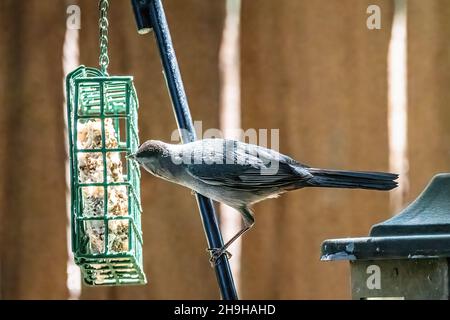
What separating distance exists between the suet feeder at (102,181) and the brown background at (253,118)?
62cm

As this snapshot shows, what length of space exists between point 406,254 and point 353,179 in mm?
1334

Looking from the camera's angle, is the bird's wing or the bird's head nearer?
the bird's head

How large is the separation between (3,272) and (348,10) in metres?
2.03

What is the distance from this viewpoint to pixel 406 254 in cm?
314

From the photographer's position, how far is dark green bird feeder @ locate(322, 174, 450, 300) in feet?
10.3

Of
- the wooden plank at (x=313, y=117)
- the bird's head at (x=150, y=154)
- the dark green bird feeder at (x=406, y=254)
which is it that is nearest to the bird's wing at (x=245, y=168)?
the bird's head at (x=150, y=154)

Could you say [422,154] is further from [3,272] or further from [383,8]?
[3,272]

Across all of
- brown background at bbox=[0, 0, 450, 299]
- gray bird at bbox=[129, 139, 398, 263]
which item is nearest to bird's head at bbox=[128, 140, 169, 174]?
gray bird at bbox=[129, 139, 398, 263]

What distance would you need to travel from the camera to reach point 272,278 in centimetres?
496

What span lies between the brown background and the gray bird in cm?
42

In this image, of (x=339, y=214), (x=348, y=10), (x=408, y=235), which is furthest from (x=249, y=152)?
(x=408, y=235)

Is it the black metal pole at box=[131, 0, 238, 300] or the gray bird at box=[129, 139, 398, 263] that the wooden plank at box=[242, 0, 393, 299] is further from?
the black metal pole at box=[131, 0, 238, 300]

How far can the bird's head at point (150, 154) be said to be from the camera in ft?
14.2

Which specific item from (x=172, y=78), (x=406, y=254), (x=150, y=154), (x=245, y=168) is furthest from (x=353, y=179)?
(x=406, y=254)
